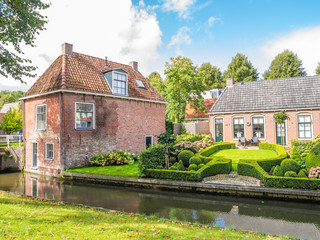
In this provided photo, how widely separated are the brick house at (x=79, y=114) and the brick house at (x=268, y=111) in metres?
7.59

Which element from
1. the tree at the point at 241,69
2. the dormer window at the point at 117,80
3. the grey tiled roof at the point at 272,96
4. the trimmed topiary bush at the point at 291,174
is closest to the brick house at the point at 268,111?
the grey tiled roof at the point at 272,96

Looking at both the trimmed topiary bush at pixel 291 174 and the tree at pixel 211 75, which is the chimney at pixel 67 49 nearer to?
the trimmed topiary bush at pixel 291 174

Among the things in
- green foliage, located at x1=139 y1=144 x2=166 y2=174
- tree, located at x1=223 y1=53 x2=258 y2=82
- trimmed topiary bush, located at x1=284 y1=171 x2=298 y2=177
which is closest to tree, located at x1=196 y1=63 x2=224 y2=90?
tree, located at x1=223 y1=53 x2=258 y2=82

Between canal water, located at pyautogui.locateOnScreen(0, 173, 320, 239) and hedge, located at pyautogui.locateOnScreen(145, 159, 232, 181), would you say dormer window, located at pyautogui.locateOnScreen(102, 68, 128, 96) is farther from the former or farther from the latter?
hedge, located at pyautogui.locateOnScreen(145, 159, 232, 181)

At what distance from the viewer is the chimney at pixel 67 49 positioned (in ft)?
51.0

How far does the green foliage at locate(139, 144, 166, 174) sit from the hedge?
0.34m

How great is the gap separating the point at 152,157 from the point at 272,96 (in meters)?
14.0

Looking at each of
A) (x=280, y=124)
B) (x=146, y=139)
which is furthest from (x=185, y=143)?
(x=280, y=124)

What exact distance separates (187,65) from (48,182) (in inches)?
687

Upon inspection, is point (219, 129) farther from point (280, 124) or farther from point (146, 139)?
point (146, 139)

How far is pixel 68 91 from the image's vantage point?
44.1ft

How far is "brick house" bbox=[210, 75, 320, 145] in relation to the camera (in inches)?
707

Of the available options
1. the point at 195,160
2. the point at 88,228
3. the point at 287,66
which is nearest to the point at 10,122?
the point at 195,160

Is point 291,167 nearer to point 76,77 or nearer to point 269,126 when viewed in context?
point 269,126
